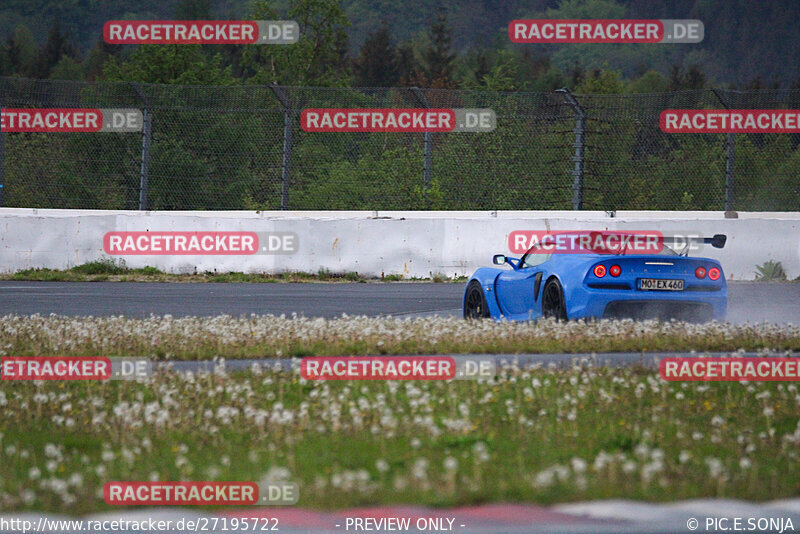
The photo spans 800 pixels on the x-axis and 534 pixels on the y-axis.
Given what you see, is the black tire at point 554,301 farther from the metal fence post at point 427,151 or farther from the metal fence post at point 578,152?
the metal fence post at point 427,151

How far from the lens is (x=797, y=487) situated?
4875mm

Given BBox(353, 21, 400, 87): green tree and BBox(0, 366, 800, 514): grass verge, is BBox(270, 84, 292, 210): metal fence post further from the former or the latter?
BBox(353, 21, 400, 87): green tree

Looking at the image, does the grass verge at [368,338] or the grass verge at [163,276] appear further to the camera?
the grass verge at [163,276]

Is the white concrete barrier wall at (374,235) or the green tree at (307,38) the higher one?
the green tree at (307,38)

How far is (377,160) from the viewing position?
21.6 m

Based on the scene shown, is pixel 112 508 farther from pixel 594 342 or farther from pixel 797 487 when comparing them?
pixel 594 342

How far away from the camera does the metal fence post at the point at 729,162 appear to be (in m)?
19.2

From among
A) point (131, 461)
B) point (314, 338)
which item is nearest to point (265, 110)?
point (314, 338)

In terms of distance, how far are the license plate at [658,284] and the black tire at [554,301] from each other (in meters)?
0.71

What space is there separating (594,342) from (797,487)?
4.63m

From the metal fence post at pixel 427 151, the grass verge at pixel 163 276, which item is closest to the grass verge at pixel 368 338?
the grass verge at pixel 163 276

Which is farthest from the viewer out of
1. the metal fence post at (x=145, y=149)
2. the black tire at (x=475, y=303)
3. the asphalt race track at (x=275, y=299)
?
the metal fence post at (x=145, y=149)

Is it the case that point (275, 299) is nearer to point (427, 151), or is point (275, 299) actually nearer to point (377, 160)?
point (427, 151)

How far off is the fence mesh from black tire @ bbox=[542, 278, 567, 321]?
8882 millimetres
